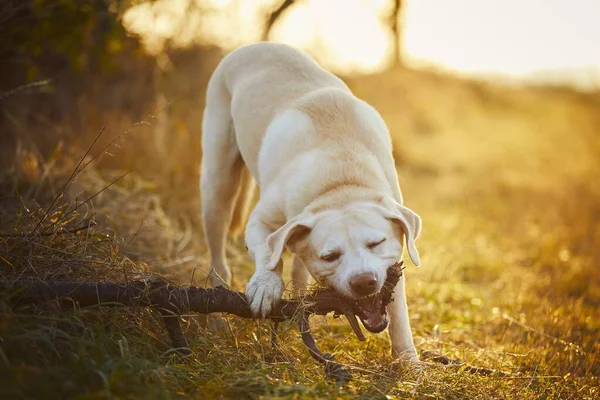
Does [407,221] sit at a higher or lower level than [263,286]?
higher

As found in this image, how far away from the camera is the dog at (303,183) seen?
10.8 feet

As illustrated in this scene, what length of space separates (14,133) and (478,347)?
5161 mm

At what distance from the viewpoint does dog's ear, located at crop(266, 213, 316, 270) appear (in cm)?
334

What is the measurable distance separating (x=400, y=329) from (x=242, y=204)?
1.87 meters

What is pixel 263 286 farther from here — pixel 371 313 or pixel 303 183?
pixel 303 183

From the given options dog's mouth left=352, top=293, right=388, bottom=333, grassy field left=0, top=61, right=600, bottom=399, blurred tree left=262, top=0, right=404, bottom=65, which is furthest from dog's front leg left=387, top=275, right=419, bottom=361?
blurred tree left=262, top=0, right=404, bottom=65

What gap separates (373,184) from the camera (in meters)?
3.69

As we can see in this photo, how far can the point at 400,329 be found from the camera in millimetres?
3557

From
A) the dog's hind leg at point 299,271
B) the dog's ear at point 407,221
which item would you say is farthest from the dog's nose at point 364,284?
→ the dog's hind leg at point 299,271

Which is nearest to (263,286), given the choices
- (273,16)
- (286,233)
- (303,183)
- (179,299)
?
(286,233)

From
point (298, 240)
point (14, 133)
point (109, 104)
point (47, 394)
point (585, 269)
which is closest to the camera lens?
point (47, 394)

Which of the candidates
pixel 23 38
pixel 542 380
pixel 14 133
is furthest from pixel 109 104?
pixel 542 380

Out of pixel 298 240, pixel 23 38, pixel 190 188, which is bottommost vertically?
pixel 190 188

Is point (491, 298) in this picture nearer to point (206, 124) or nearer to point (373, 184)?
point (373, 184)
